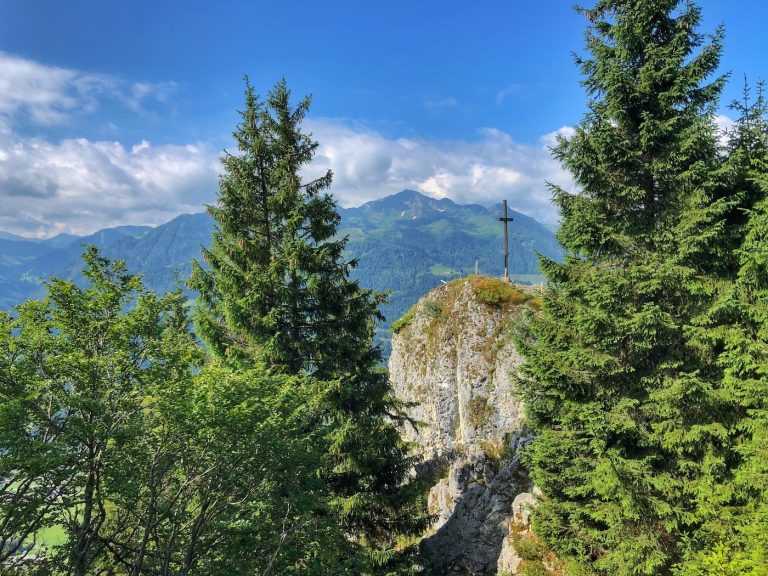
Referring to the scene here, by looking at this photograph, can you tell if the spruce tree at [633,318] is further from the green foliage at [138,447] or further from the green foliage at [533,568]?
the green foliage at [138,447]

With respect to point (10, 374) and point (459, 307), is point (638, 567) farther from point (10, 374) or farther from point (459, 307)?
point (459, 307)

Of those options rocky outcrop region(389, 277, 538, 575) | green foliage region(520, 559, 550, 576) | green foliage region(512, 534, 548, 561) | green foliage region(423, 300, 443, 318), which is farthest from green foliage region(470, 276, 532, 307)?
green foliage region(520, 559, 550, 576)

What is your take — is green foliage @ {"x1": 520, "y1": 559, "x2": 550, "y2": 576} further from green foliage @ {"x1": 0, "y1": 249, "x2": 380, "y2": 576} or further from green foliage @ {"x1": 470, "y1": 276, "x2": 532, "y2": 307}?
green foliage @ {"x1": 470, "y1": 276, "x2": 532, "y2": 307}

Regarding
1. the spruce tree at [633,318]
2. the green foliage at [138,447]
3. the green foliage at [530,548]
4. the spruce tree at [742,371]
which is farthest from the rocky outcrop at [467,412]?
the green foliage at [138,447]

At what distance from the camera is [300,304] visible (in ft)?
45.0

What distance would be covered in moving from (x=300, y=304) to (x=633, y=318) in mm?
9082

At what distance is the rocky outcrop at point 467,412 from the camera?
16.9 m

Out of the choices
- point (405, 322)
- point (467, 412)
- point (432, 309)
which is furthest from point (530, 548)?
point (405, 322)

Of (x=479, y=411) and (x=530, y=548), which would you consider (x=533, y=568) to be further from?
(x=479, y=411)

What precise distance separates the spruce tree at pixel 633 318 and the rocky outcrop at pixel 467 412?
2316 millimetres

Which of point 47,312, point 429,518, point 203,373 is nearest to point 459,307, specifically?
point 429,518

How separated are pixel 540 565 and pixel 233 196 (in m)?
14.5

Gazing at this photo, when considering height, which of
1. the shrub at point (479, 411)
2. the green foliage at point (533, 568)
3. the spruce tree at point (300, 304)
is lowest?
the green foliage at point (533, 568)

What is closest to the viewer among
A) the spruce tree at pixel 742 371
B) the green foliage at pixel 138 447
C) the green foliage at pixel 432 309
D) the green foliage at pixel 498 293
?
the green foliage at pixel 138 447
